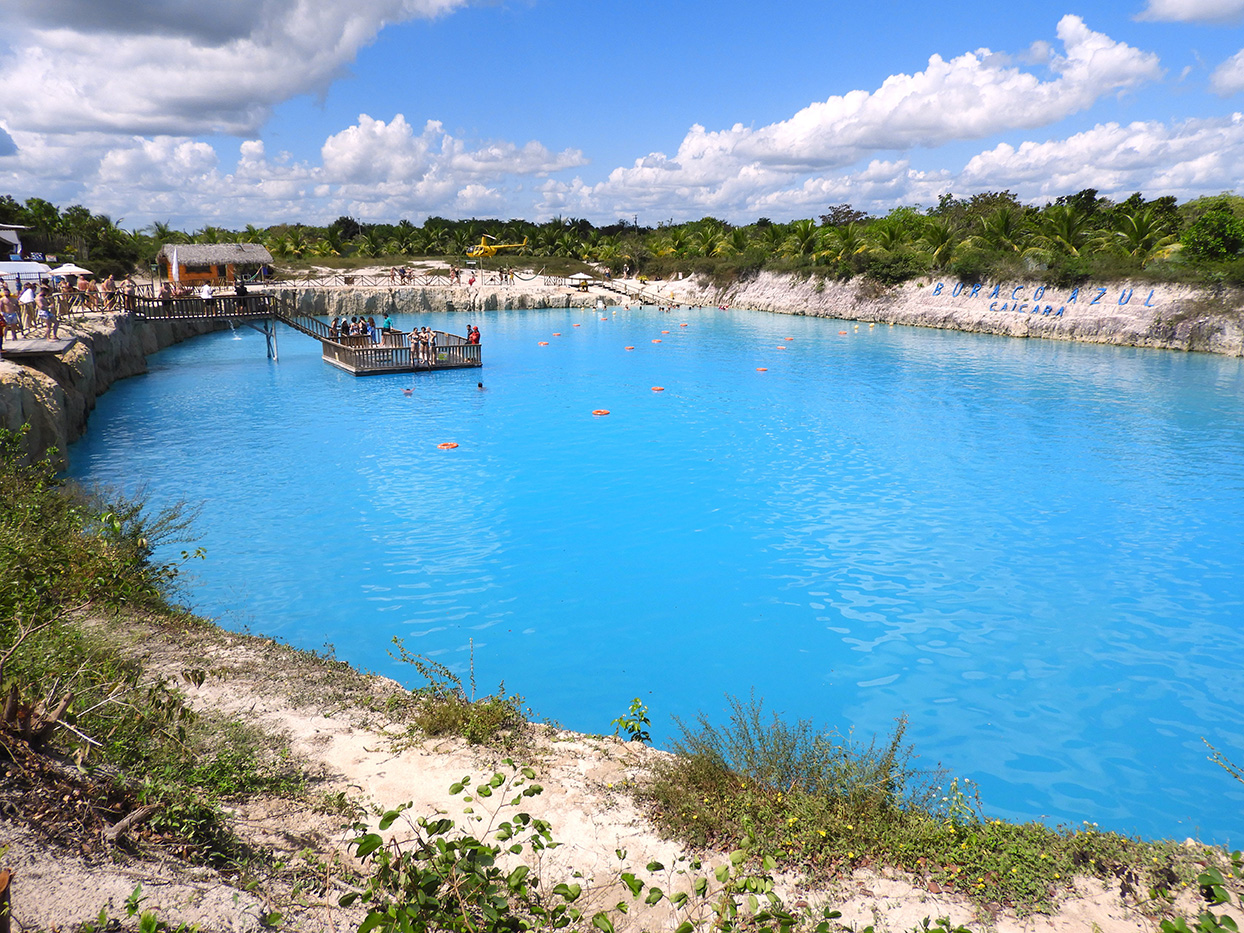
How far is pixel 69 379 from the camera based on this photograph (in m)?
19.1

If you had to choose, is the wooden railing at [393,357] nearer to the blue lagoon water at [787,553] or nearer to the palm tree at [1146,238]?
the blue lagoon water at [787,553]

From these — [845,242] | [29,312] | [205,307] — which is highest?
→ [845,242]

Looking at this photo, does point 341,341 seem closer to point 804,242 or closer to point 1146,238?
point 804,242

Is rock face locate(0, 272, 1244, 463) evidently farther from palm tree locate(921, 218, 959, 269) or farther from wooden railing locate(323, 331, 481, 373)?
wooden railing locate(323, 331, 481, 373)

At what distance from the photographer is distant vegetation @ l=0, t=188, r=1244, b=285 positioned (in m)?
37.9

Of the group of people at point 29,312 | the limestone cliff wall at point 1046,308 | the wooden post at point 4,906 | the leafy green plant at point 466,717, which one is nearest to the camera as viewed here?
the wooden post at point 4,906

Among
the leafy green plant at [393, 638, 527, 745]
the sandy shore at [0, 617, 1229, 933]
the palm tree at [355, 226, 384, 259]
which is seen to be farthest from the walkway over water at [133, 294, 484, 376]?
the palm tree at [355, 226, 384, 259]

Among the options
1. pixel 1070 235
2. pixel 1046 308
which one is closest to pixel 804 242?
pixel 1070 235

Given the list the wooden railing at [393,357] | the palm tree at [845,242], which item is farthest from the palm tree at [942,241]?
the wooden railing at [393,357]

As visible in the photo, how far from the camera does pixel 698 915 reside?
4.25 metres

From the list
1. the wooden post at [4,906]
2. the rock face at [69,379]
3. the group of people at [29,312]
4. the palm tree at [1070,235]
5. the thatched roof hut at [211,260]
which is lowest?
the wooden post at [4,906]

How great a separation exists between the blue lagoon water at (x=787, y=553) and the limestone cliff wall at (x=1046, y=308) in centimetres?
1088

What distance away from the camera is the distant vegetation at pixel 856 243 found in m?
37.9

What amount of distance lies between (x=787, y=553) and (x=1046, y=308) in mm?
35695
